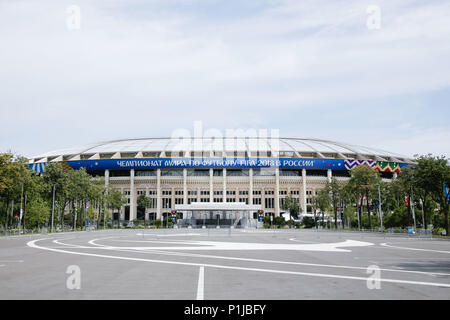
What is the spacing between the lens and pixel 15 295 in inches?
Result: 353

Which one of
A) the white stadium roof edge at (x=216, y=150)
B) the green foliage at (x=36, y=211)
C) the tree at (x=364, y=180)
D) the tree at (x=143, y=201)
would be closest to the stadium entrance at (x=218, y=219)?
the tree at (x=143, y=201)

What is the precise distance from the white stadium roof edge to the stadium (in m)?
0.35

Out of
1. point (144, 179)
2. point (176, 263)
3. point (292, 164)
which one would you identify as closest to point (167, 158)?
point (144, 179)

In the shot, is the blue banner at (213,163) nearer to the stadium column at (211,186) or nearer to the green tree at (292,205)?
the stadium column at (211,186)

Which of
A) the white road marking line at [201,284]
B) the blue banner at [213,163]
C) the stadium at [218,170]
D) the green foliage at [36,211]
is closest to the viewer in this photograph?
the white road marking line at [201,284]

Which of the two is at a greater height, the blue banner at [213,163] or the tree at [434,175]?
the blue banner at [213,163]

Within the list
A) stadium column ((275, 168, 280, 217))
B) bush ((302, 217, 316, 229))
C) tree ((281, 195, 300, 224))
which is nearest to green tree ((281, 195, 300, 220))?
tree ((281, 195, 300, 224))

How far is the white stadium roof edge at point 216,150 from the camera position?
130 m

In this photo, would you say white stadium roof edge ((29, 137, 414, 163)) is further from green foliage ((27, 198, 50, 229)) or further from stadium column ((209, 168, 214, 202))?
green foliage ((27, 198, 50, 229))

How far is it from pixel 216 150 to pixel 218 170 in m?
8.54

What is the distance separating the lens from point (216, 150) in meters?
130

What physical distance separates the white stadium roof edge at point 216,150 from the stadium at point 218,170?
35cm

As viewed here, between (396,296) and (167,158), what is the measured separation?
11842 cm

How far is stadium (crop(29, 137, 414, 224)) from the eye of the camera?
125 metres
